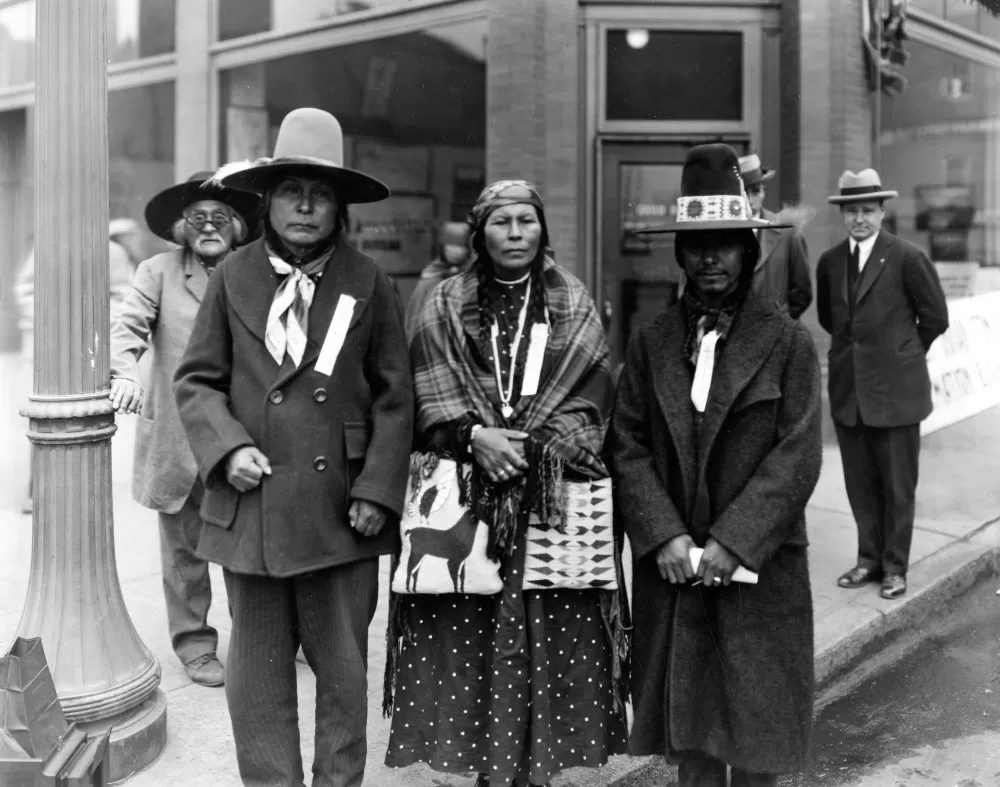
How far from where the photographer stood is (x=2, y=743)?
1947mm

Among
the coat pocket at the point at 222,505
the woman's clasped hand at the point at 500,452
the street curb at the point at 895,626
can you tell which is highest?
the woman's clasped hand at the point at 500,452

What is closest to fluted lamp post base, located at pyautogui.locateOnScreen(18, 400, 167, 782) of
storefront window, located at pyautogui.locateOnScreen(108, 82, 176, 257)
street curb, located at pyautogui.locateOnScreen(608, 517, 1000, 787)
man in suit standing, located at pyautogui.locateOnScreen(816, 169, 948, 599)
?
street curb, located at pyautogui.locateOnScreen(608, 517, 1000, 787)

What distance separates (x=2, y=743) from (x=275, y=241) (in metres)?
1.50

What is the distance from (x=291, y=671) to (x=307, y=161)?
4.74ft

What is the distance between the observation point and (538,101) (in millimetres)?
7145

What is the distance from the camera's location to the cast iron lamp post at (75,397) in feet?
10.4

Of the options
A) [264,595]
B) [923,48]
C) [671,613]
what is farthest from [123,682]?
[923,48]

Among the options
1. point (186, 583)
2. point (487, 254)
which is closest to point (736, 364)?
point (487, 254)

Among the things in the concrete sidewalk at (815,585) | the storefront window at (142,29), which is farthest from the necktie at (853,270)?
the storefront window at (142,29)

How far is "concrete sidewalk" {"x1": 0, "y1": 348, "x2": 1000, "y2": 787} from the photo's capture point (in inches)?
138

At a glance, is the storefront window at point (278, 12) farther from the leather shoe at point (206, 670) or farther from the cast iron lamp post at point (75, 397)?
the leather shoe at point (206, 670)

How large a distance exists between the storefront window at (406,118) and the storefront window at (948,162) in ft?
11.5

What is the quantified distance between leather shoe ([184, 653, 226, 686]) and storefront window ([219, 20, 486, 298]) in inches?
167

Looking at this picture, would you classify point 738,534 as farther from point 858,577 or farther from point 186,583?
point 858,577
